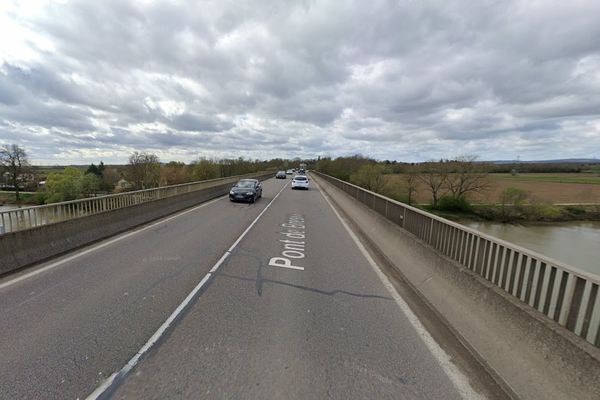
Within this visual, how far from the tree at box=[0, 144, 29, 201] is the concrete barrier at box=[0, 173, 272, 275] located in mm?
51495

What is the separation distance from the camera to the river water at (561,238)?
2548 cm

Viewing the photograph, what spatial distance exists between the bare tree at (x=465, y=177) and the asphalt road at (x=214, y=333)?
145 ft

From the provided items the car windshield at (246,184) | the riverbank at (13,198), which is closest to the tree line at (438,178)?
the car windshield at (246,184)

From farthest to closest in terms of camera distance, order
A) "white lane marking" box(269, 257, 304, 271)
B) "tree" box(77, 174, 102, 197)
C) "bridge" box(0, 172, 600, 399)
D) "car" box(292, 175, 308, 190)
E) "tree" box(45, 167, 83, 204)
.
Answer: "tree" box(77, 174, 102, 197)
"tree" box(45, 167, 83, 204)
"car" box(292, 175, 308, 190)
"white lane marking" box(269, 257, 304, 271)
"bridge" box(0, 172, 600, 399)

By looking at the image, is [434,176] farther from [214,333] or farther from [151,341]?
[151,341]

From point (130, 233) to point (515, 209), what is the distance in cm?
5183

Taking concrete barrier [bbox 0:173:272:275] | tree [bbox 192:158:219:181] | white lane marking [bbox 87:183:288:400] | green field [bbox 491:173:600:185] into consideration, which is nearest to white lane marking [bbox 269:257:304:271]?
white lane marking [bbox 87:183:288:400]

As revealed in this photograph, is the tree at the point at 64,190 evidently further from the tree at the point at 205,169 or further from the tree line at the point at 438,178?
the tree line at the point at 438,178

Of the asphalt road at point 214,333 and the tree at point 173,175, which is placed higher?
the asphalt road at point 214,333

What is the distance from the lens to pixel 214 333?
3564 mm

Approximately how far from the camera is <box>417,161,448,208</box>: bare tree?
148 feet

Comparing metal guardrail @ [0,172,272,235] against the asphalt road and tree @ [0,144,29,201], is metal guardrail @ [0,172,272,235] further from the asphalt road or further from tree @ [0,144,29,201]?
tree @ [0,144,29,201]

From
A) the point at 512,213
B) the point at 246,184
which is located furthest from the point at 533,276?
the point at 512,213

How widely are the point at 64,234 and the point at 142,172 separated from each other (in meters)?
53.1
